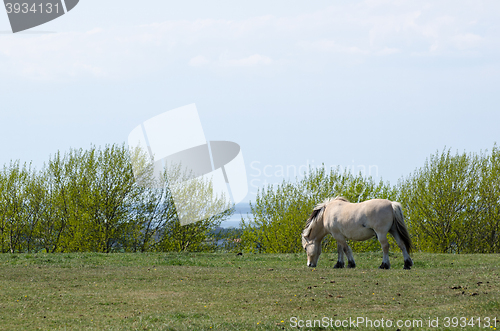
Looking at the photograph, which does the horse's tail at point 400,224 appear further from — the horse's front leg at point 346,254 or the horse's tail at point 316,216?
the horse's tail at point 316,216

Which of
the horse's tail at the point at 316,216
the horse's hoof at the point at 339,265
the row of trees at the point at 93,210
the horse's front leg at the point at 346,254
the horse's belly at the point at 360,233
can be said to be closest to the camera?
the horse's belly at the point at 360,233

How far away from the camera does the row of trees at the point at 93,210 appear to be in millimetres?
34438

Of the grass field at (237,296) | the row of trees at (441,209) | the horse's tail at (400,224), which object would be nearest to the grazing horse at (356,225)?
the horse's tail at (400,224)

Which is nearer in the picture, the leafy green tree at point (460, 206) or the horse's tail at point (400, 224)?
the horse's tail at point (400, 224)

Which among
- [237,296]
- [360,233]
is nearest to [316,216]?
[360,233]

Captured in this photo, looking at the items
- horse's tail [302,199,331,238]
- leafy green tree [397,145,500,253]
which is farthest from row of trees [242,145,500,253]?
horse's tail [302,199,331,238]

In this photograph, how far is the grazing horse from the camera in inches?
576

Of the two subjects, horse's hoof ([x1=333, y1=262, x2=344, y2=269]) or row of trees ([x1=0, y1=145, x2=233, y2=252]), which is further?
row of trees ([x1=0, y1=145, x2=233, y2=252])

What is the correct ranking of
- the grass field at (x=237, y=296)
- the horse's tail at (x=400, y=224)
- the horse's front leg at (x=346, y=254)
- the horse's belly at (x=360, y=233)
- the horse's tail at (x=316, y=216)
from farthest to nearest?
the horse's tail at (x=316, y=216), the horse's front leg at (x=346, y=254), the horse's belly at (x=360, y=233), the horse's tail at (x=400, y=224), the grass field at (x=237, y=296)

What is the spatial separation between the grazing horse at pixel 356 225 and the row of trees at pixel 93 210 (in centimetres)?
1969

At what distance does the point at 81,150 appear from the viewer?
3528 centimetres

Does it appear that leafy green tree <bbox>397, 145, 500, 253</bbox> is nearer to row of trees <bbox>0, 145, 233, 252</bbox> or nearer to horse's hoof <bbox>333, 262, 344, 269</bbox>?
row of trees <bbox>0, 145, 233, 252</bbox>

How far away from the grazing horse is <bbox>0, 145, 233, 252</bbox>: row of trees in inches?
775

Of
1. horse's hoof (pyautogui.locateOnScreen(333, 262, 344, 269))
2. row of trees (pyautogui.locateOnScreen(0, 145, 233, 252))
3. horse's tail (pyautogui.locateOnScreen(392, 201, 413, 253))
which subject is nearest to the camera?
horse's tail (pyautogui.locateOnScreen(392, 201, 413, 253))
